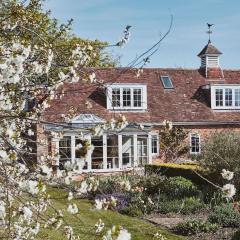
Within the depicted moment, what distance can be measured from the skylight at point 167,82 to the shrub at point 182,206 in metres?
16.5

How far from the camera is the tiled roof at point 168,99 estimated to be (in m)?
28.4

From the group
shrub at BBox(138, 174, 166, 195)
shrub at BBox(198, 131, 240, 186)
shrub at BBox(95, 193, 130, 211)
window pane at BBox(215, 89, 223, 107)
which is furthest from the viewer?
Result: window pane at BBox(215, 89, 223, 107)

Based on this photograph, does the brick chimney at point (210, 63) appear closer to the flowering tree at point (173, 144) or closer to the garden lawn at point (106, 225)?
the flowering tree at point (173, 144)

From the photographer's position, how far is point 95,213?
1503 cm

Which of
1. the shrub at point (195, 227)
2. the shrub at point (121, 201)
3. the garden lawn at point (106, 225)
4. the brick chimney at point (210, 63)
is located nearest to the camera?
the garden lawn at point (106, 225)

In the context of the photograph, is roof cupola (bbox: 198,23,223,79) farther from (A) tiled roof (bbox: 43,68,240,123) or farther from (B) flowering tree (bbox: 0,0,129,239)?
(B) flowering tree (bbox: 0,0,129,239)

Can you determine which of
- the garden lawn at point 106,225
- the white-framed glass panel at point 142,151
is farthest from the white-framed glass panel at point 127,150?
the garden lawn at point 106,225

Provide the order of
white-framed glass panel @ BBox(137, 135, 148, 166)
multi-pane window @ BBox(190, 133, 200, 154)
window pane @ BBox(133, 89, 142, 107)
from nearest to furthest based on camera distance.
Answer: white-framed glass panel @ BBox(137, 135, 148, 166) → window pane @ BBox(133, 89, 142, 107) → multi-pane window @ BBox(190, 133, 200, 154)

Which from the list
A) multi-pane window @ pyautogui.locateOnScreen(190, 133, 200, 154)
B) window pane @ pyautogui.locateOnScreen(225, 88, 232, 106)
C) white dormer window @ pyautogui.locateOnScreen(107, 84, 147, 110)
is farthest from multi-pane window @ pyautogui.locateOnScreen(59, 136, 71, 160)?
window pane @ pyautogui.locateOnScreen(225, 88, 232, 106)

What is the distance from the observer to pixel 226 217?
12.5 meters

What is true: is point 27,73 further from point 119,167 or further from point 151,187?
point 119,167

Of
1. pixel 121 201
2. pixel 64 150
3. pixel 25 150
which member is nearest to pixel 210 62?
pixel 64 150

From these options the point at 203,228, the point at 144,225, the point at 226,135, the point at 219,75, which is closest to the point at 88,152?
the point at 203,228

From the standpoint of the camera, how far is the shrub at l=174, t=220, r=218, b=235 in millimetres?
11930
